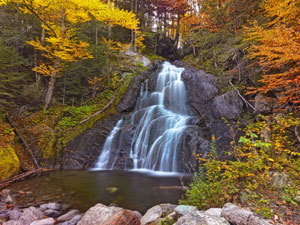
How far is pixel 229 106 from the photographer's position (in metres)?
9.67

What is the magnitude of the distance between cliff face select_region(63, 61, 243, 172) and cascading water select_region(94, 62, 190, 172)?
0.91 feet

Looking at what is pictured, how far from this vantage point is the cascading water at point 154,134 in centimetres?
911

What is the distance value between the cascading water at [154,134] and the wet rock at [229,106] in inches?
80.8

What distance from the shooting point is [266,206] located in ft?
10.0

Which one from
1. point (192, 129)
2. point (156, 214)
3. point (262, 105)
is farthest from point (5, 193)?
point (262, 105)

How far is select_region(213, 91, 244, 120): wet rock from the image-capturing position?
9.38 m

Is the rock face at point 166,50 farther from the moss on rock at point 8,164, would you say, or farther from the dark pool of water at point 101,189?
the moss on rock at point 8,164

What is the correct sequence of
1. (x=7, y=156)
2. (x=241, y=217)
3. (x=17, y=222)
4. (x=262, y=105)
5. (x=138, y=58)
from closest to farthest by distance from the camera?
(x=241, y=217)
(x=17, y=222)
(x=7, y=156)
(x=262, y=105)
(x=138, y=58)

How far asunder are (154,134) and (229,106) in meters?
4.59

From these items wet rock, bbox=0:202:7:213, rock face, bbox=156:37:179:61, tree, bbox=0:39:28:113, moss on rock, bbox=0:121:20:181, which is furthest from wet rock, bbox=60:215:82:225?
rock face, bbox=156:37:179:61

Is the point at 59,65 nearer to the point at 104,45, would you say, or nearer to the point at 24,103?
the point at 24,103

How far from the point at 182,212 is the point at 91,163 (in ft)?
25.5

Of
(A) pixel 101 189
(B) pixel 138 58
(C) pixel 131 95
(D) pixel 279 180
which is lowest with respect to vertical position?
(A) pixel 101 189

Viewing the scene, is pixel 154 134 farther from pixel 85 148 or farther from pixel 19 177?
pixel 19 177
